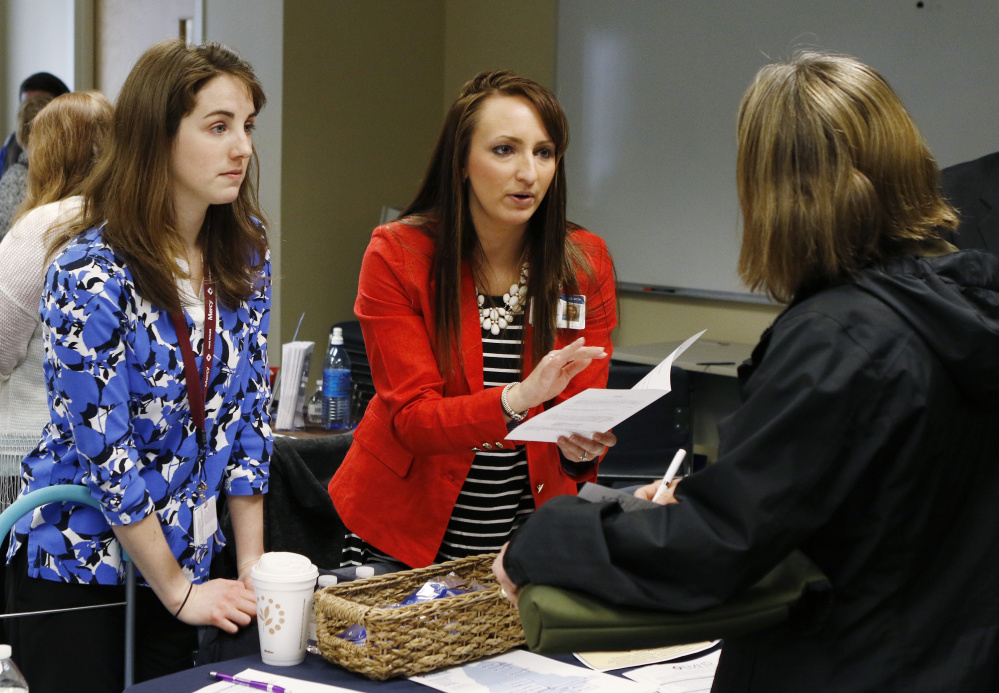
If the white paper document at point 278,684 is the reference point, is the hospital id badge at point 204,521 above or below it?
above

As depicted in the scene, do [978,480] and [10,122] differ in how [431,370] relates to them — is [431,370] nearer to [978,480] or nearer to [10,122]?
[978,480]

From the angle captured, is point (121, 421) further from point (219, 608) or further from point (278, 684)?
point (278, 684)

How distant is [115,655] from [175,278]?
0.63 metres

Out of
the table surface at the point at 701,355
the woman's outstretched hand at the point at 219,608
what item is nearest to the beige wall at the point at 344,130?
the table surface at the point at 701,355

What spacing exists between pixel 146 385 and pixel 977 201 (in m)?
1.79

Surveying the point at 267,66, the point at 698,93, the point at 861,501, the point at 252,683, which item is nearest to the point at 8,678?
the point at 252,683

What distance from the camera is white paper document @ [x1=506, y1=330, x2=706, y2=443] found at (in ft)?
4.15

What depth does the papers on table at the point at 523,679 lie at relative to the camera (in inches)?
51.1

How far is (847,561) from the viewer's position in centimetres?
95

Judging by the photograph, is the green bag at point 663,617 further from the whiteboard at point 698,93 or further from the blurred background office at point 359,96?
the blurred background office at point 359,96

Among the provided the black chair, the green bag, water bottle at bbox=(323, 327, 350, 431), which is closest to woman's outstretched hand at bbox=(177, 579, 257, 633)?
the green bag

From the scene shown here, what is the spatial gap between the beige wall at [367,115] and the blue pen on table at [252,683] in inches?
152

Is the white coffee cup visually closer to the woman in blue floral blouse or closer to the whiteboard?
the woman in blue floral blouse

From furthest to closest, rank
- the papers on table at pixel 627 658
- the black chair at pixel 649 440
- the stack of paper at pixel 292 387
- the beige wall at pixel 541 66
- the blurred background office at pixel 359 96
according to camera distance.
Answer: the blurred background office at pixel 359 96, the beige wall at pixel 541 66, the black chair at pixel 649 440, the stack of paper at pixel 292 387, the papers on table at pixel 627 658
